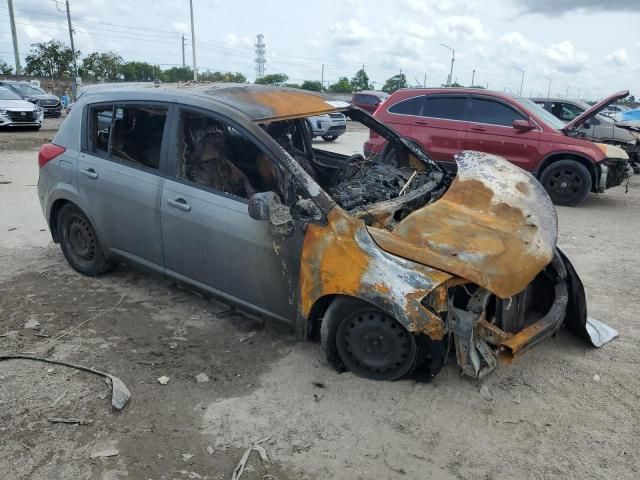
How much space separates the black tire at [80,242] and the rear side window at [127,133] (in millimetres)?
674

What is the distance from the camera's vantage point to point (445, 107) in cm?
907

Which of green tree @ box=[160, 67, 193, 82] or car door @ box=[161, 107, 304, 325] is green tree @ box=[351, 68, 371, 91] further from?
car door @ box=[161, 107, 304, 325]

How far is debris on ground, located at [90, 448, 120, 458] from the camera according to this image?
270 centimetres

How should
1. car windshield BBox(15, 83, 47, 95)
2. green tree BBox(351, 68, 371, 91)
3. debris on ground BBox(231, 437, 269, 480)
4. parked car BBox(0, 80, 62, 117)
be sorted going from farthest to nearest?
green tree BBox(351, 68, 371, 91)
car windshield BBox(15, 83, 47, 95)
parked car BBox(0, 80, 62, 117)
debris on ground BBox(231, 437, 269, 480)

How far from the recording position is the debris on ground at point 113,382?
3105 mm

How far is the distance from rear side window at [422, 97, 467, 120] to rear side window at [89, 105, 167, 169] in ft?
19.8

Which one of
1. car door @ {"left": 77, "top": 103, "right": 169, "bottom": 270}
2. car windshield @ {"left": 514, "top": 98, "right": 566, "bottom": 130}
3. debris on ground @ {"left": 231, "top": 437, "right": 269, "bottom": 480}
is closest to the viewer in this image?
debris on ground @ {"left": 231, "top": 437, "right": 269, "bottom": 480}

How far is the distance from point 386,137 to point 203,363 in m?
2.63

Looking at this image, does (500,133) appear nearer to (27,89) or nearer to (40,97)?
(40,97)

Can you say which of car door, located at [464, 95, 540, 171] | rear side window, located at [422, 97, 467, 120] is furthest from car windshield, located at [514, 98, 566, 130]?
rear side window, located at [422, 97, 467, 120]

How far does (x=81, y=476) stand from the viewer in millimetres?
2562

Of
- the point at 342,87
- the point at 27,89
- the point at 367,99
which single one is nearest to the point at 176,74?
the point at 342,87

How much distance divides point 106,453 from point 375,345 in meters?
1.61

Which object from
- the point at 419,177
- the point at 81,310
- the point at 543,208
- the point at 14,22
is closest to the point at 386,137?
the point at 419,177
